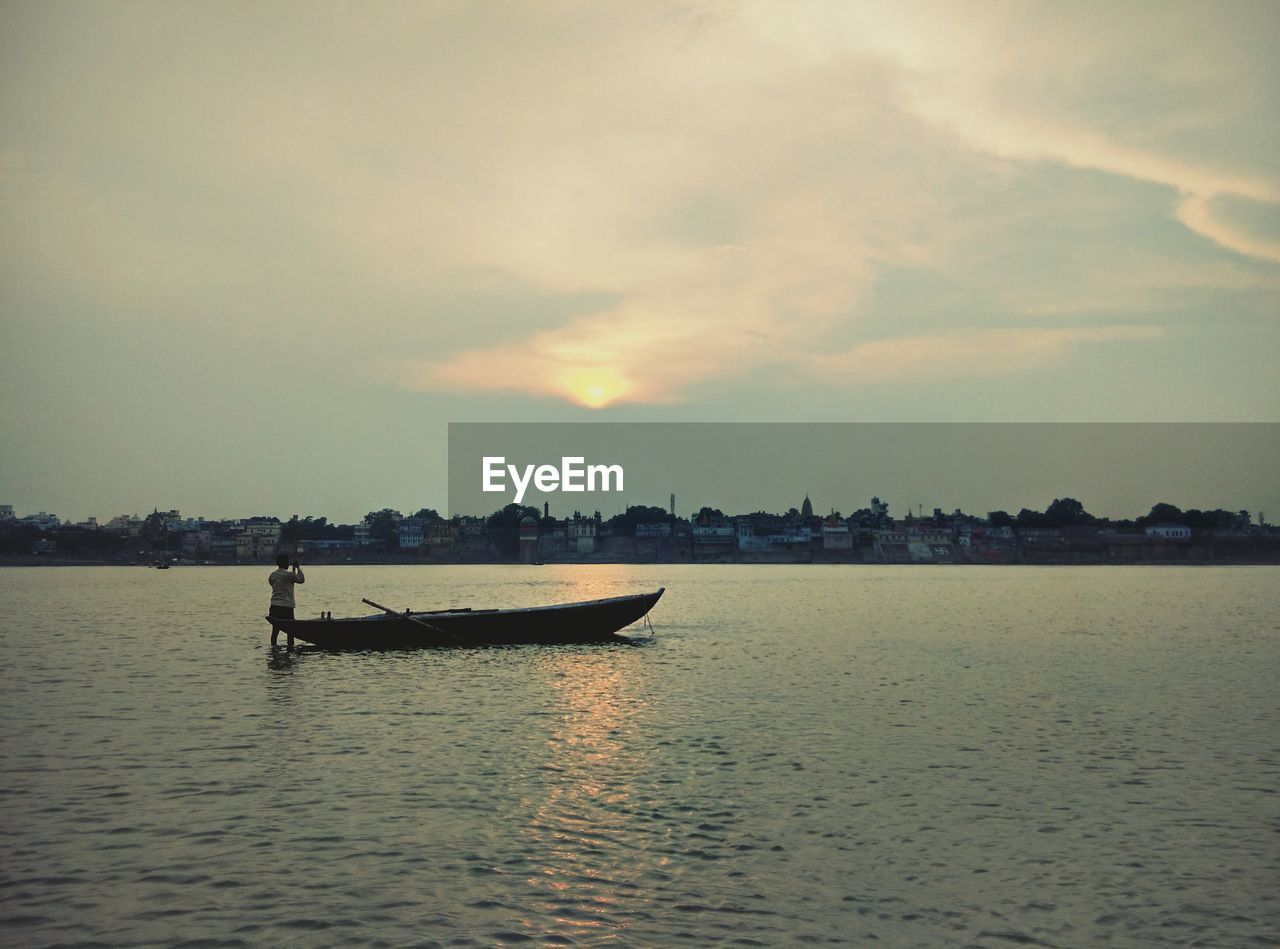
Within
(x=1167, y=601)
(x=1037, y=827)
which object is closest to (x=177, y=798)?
(x=1037, y=827)

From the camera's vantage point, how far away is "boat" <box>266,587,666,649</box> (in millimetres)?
37719

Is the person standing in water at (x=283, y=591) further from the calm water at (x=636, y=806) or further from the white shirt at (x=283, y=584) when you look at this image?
the calm water at (x=636, y=806)

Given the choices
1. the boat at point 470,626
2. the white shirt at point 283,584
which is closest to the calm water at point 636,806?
the boat at point 470,626

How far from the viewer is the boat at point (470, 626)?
37719mm

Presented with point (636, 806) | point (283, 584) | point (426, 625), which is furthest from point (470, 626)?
point (636, 806)

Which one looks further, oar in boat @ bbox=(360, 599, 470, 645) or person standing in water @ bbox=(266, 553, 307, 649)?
oar in boat @ bbox=(360, 599, 470, 645)

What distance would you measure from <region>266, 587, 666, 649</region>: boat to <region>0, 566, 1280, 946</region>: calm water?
1.76 metres

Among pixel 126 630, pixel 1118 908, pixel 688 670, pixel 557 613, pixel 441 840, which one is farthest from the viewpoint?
pixel 126 630

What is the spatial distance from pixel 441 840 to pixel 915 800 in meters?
7.58

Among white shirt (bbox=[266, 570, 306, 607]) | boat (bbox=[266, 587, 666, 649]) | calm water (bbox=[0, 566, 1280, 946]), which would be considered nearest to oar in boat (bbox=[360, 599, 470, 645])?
boat (bbox=[266, 587, 666, 649])

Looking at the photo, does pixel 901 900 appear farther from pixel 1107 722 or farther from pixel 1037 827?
pixel 1107 722

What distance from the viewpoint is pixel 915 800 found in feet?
53.2

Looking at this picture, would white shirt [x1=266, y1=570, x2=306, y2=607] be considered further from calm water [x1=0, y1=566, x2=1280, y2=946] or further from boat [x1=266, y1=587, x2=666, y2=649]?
calm water [x1=0, y1=566, x2=1280, y2=946]

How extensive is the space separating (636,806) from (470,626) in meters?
25.2
